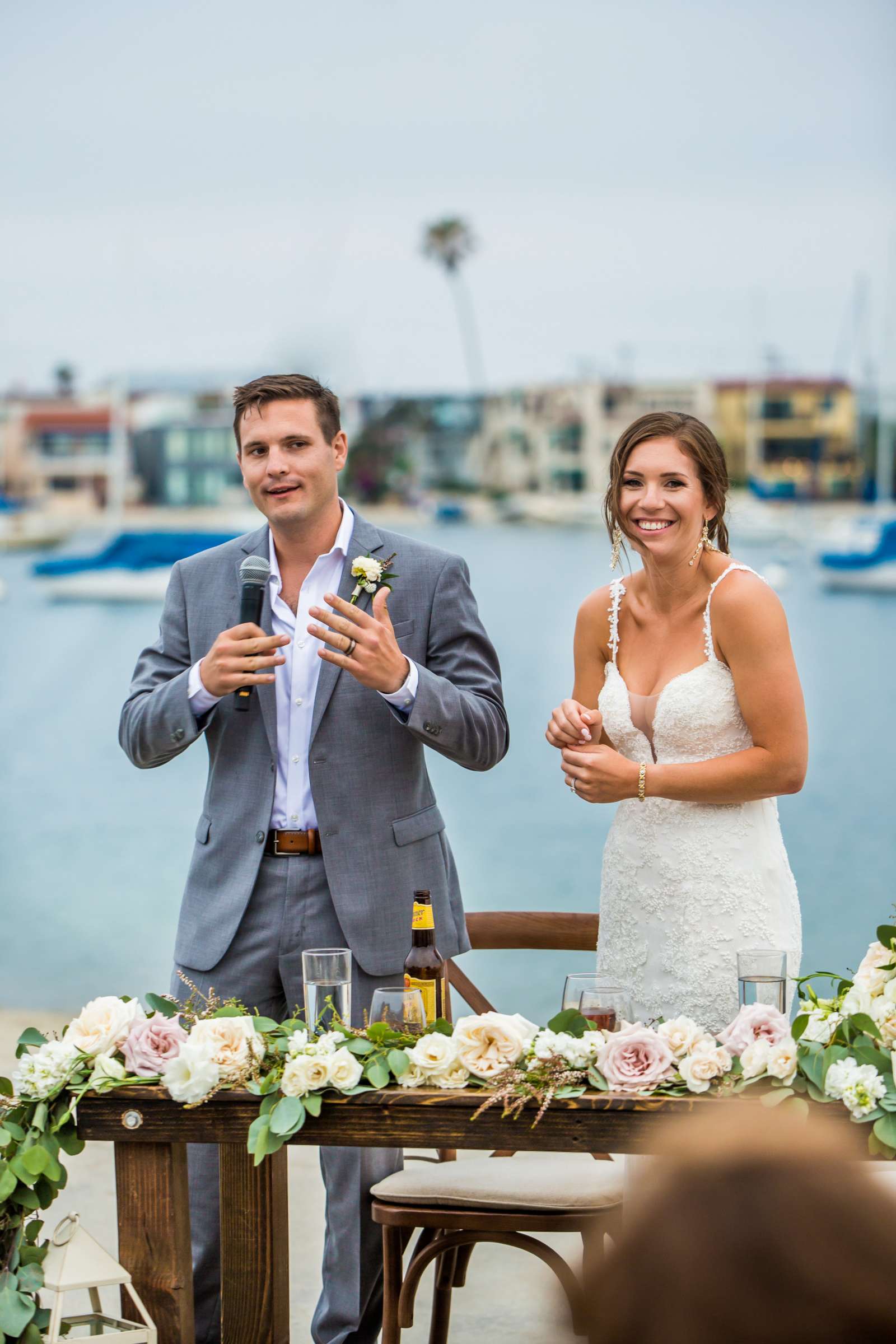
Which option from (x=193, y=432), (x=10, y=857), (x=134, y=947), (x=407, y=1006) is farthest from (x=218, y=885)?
(x=10, y=857)

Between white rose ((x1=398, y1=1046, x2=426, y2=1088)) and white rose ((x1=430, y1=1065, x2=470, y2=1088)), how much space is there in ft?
0.05

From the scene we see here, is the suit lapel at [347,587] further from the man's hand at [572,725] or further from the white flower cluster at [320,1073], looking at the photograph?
the white flower cluster at [320,1073]

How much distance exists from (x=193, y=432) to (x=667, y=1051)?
22835 millimetres

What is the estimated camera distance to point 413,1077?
1993 millimetres

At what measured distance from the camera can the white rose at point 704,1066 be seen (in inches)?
75.3

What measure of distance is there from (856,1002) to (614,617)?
0.96 m

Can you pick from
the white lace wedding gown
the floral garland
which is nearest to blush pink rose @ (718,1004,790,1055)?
the floral garland

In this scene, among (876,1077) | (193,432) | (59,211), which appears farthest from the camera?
(59,211)

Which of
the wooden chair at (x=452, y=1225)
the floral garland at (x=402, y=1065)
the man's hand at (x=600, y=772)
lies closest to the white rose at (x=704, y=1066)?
the floral garland at (x=402, y=1065)

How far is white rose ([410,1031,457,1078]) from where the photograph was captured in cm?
197

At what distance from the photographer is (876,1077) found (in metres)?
1.86

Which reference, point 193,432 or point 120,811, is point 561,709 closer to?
point 193,432

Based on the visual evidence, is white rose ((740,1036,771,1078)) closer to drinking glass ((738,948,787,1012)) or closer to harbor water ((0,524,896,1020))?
drinking glass ((738,948,787,1012))

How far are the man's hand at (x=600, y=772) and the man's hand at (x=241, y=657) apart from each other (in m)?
0.52
